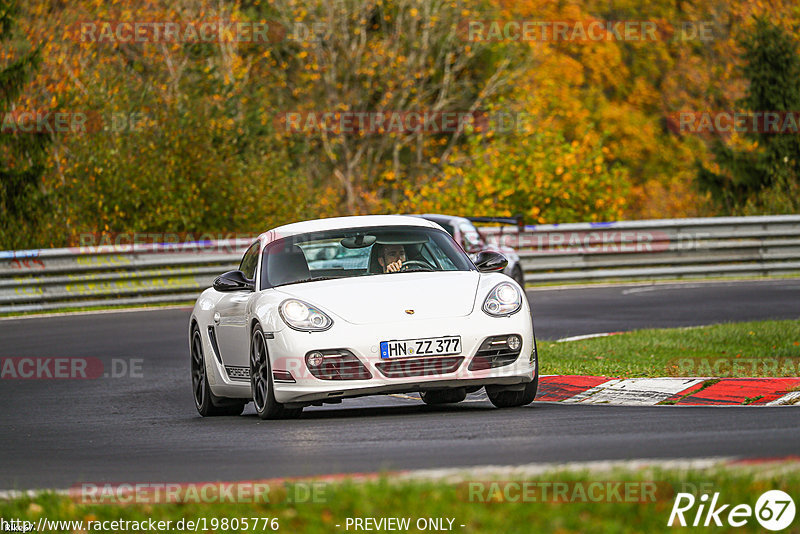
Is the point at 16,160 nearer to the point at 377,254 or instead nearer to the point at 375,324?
the point at 377,254

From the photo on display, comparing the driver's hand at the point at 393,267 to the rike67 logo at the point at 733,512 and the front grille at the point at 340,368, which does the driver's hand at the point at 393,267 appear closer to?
the front grille at the point at 340,368

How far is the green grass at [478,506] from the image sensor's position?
5.46m

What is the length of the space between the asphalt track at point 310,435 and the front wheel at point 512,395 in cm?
12

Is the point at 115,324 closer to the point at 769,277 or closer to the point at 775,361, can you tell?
the point at 775,361

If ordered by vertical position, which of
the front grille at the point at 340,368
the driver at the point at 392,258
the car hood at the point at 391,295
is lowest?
the front grille at the point at 340,368

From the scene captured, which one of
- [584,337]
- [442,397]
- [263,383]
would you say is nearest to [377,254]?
[442,397]

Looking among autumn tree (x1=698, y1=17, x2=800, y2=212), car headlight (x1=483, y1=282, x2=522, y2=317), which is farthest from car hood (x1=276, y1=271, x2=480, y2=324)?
autumn tree (x1=698, y1=17, x2=800, y2=212)

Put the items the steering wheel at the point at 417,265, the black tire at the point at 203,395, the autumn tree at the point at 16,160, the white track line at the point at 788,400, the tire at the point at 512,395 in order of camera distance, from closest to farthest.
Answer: the white track line at the point at 788,400 < the tire at the point at 512,395 < the steering wheel at the point at 417,265 < the black tire at the point at 203,395 < the autumn tree at the point at 16,160

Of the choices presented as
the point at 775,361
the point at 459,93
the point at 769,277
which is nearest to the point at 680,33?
the point at 459,93

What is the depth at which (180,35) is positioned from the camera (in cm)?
3916

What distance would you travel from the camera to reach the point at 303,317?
10109 millimetres

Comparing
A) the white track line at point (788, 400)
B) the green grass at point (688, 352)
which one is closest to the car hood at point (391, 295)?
the white track line at point (788, 400)

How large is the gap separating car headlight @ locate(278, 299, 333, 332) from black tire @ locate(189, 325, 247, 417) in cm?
184

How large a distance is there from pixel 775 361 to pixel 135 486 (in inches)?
303
